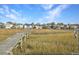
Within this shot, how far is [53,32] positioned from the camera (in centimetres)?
171

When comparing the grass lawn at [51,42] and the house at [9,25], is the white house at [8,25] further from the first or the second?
the grass lawn at [51,42]

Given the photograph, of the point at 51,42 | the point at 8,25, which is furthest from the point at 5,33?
the point at 51,42

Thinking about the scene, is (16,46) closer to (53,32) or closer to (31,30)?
(31,30)

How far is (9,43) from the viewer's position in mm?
1695

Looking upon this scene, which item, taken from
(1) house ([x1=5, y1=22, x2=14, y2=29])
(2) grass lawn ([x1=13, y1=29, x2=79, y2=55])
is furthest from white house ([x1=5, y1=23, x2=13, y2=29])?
(2) grass lawn ([x1=13, y1=29, x2=79, y2=55])

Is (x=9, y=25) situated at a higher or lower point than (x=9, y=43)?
higher

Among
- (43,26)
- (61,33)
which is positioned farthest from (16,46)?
(61,33)

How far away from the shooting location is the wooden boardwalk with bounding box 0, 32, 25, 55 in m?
1.68

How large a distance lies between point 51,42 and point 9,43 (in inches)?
15.9

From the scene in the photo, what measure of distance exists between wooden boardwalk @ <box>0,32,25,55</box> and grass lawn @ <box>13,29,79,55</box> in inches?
3.9

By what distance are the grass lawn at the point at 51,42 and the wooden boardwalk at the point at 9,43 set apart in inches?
3.9

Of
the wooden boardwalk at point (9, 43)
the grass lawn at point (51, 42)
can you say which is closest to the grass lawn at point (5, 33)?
the wooden boardwalk at point (9, 43)

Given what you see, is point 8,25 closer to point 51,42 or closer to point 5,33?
point 5,33
